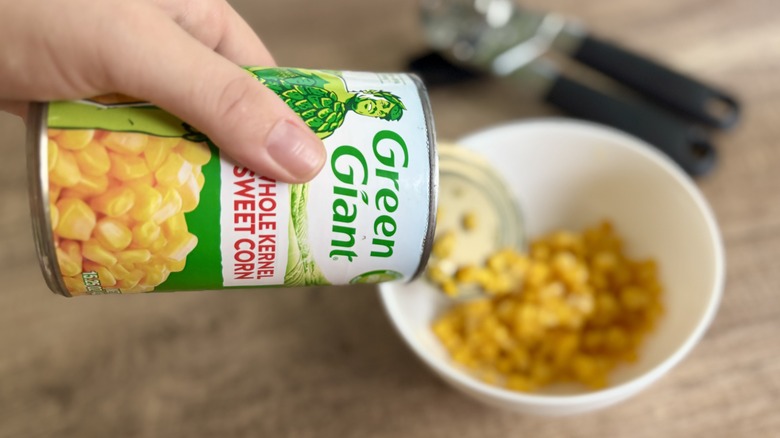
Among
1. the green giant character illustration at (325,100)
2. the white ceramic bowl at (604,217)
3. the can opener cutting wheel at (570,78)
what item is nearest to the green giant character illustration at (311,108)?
the green giant character illustration at (325,100)

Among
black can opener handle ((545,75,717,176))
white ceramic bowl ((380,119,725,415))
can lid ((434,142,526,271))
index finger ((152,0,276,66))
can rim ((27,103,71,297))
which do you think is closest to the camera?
can rim ((27,103,71,297))

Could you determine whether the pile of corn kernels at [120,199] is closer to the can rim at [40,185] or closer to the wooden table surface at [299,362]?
the can rim at [40,185]

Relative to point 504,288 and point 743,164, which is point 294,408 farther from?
point 743,164

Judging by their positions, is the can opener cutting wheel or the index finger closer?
the index finger

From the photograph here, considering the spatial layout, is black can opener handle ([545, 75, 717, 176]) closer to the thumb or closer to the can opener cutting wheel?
the can opener cutting wheel

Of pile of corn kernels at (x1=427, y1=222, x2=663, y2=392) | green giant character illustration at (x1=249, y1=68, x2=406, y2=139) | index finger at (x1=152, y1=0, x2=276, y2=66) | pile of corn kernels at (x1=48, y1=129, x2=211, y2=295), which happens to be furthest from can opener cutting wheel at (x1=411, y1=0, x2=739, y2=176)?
pile of corn kernels at (x1=48, y1=129, x2=211, y2=295)

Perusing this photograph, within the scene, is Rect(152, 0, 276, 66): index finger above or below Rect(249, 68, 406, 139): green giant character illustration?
above

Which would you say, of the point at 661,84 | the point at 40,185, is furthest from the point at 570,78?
the point at 40,185
